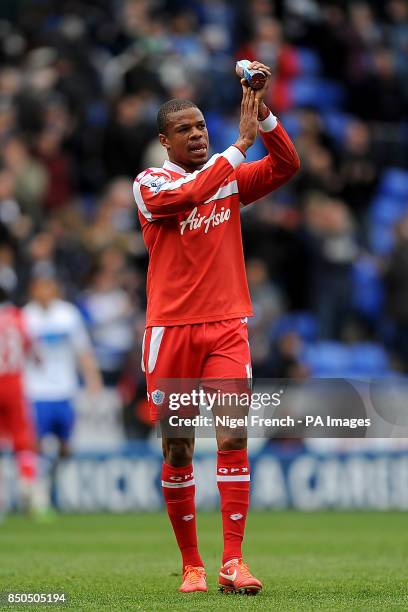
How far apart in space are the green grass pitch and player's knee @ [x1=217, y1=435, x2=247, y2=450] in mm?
690

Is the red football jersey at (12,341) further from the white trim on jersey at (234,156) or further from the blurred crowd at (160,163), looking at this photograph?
the white trim on jersey at (234,156)

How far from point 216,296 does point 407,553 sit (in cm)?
301

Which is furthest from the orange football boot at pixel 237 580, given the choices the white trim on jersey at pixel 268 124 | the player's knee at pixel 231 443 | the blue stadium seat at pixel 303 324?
the blue stadium seat at pixel 303 324

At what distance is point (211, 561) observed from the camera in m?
8.40

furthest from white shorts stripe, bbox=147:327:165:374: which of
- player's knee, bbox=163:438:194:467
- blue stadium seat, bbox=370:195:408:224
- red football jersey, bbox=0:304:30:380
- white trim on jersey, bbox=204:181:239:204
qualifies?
blue stadium seat, bbox=370:195:408:224

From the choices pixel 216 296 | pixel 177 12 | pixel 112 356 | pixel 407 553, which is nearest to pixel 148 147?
pixel 112 356

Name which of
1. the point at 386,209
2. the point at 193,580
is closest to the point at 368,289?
the point at 386,209

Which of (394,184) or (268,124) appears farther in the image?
(394,184)

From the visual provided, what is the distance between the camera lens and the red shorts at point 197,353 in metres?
6.46

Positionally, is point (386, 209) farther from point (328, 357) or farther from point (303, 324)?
point (328, 357)

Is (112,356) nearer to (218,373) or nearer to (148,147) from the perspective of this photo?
(148,147)

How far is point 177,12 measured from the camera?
20.0 metres

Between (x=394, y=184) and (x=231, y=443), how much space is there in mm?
13700

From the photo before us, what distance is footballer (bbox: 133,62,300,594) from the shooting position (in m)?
6.38
